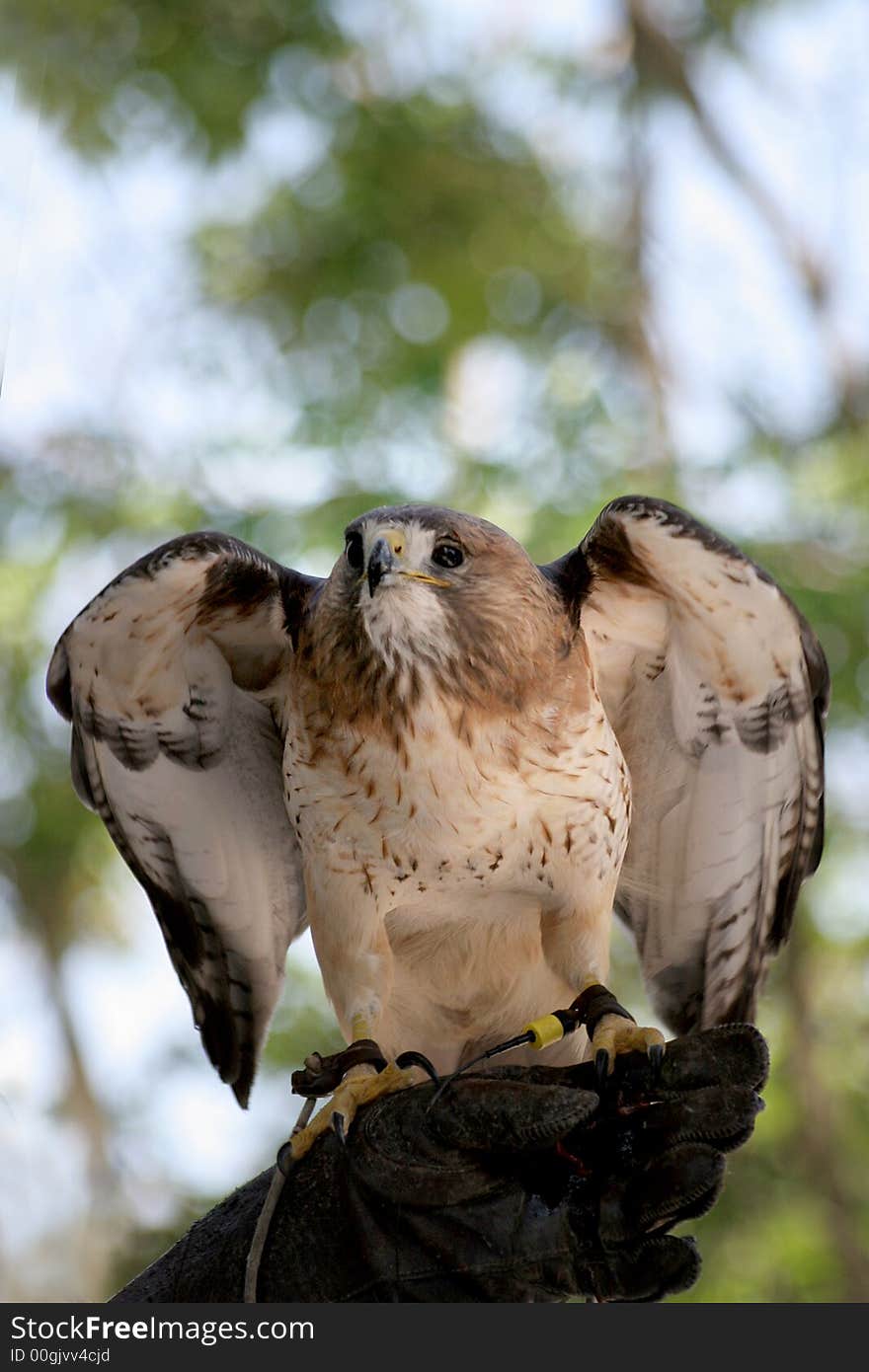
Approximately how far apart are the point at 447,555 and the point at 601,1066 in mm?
800

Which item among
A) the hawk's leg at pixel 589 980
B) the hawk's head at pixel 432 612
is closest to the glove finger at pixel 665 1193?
the hawk's leg at pixel 589 980

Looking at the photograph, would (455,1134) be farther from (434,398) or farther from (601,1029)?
(434,398)

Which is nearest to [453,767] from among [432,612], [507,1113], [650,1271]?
[432,612]

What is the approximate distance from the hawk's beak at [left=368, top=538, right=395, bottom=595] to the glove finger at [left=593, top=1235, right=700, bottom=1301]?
3.23 ft

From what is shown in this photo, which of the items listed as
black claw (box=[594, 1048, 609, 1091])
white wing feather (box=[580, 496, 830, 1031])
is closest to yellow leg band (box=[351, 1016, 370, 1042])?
black claw (box=[594, 1048, 609, 1091])

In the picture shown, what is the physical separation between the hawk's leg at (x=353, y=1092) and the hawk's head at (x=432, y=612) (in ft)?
1.81

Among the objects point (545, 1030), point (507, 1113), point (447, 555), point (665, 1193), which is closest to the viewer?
point (665, 1193)

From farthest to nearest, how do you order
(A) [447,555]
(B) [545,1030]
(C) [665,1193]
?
1. (A) [447,555]
2. (B) [545,1030]
3. (C) [665,1193]

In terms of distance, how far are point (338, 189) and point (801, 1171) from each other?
15.5 ft

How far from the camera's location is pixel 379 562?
6.64 ft

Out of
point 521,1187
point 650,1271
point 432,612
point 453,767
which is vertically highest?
point 432,612

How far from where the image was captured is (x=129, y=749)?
2.39 metres
